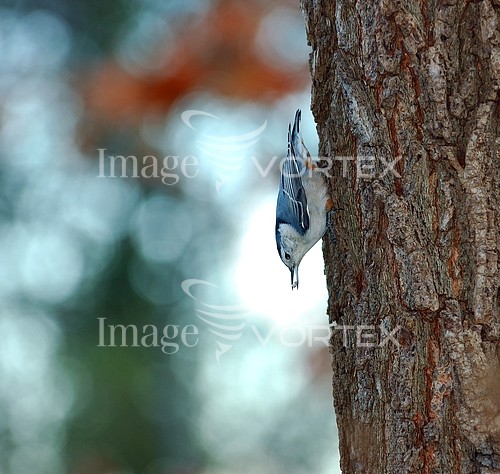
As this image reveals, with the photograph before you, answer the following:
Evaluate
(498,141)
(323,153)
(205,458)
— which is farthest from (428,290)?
(205,458)

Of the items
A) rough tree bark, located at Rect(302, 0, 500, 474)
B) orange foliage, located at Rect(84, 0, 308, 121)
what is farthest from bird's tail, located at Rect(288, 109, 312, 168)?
orange foliage, located at Rect(84, 0, 308, 121)

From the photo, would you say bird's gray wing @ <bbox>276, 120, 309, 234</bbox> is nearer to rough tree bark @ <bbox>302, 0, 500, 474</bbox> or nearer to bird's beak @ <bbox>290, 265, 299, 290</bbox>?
bird's beak @ <bbox>290, 265, 299, 290</bbox>

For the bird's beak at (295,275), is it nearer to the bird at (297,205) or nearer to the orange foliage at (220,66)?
the bird at (297,205)

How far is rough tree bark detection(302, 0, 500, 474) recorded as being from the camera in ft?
3.62

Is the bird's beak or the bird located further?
the bird's beak

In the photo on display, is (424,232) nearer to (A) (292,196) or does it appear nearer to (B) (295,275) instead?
(A) (292,196)

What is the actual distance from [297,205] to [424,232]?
82cm

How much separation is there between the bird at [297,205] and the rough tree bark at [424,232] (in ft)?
1.29

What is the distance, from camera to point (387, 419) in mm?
1178

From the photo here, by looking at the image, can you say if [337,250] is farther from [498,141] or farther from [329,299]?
[498,141]

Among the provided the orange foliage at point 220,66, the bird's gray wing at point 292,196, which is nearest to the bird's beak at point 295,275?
the bird's gray wing at point 292,196

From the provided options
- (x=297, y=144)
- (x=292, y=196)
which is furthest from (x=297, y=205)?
(x=297, y=144)

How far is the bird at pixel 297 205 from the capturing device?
1720 mm

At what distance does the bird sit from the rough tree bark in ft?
1.29
